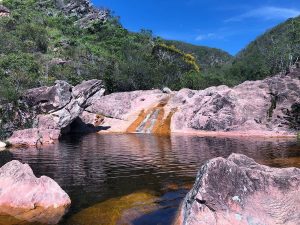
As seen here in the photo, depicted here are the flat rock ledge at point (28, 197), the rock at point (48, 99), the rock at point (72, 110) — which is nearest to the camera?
the flat rock ledge at point (28, 197)

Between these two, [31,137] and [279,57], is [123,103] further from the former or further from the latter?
[279,57]

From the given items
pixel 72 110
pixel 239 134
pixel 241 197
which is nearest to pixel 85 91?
pixel 72 110

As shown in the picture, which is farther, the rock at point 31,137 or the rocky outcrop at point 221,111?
the rocky outcrop at point 221,111

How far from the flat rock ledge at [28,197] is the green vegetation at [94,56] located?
46626mm

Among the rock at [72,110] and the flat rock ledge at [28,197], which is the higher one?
the rock at [72,110]

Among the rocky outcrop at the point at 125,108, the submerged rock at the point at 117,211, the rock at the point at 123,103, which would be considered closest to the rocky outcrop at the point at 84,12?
the rock at the point at 123,103

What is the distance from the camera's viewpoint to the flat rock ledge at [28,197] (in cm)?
Answer: 2342

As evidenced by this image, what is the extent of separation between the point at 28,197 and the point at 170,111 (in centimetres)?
6816

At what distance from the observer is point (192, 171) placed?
1481 inches

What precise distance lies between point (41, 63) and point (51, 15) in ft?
211

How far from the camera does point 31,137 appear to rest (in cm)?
6359

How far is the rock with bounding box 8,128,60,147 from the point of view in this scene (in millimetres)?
62438

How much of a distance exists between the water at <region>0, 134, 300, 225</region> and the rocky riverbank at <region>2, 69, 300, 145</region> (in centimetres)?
944

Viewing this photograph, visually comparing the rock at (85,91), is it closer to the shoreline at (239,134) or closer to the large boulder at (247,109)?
the large boulder at (247,109)
